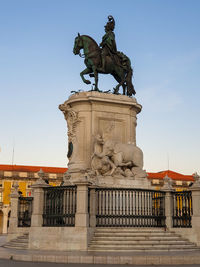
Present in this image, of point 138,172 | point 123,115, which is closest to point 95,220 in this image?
point 138,172

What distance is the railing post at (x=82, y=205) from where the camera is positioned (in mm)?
14141

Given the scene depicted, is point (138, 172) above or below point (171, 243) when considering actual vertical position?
above

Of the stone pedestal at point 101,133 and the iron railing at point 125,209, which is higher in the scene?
the stone pedestal at point 101,133

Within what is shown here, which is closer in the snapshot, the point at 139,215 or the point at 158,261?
the point at 158,261

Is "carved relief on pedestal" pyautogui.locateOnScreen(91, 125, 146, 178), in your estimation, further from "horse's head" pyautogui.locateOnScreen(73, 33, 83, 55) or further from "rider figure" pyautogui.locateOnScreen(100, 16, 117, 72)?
"horse's head" pyautogui.locateOnScreen(73, 33, 83, 55)

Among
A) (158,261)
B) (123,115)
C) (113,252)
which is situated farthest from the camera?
(123,115)

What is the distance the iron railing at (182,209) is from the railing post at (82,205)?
4.30 meters

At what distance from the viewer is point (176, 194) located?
675 inches

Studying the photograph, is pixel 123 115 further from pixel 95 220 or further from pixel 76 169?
pixel 95 220

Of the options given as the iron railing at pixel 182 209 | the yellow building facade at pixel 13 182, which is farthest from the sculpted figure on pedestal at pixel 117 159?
the yellow building facade at pixel 13 182

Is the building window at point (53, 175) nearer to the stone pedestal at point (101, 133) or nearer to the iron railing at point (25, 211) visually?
the iron railing at point (25, 211)

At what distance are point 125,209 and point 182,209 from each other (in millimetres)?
2719

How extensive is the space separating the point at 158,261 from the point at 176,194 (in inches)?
237

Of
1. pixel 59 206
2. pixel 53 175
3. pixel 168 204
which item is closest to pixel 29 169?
pixel 53 175
